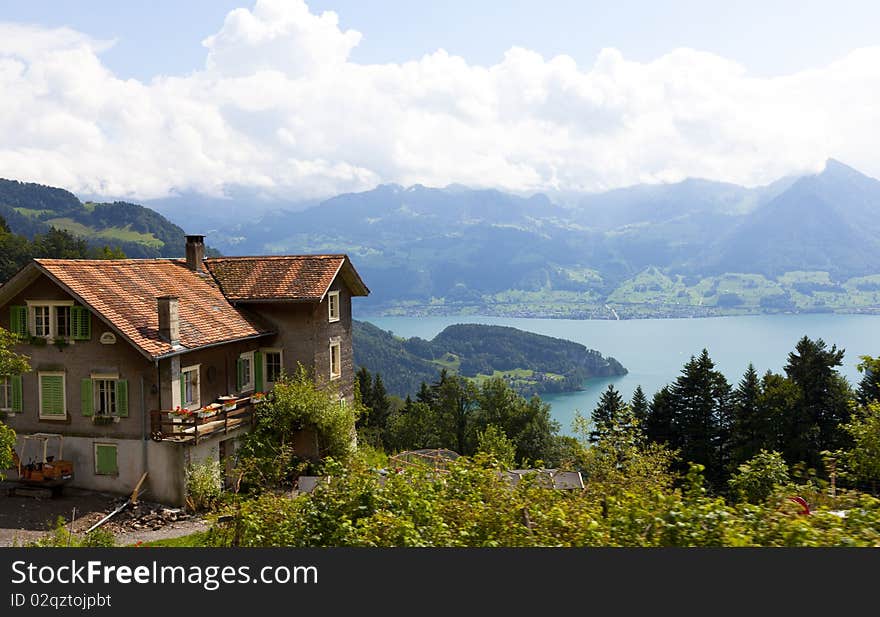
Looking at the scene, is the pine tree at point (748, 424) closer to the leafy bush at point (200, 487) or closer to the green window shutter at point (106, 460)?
the leafy bush at point (200, 487)

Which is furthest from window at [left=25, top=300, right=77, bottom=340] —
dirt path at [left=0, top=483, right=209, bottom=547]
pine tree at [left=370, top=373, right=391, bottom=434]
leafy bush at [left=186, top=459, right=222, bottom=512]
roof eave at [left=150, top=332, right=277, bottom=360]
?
pine tree at [left=370, top=373, right=391, bottom=434]

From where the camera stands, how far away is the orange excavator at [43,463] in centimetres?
2461

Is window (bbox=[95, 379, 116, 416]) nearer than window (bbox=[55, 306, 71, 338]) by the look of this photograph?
Yes

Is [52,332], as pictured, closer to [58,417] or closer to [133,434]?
[58,417]

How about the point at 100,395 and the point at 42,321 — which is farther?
the point at 42,321

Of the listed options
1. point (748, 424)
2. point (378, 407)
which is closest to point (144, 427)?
Result: point (748, 424)

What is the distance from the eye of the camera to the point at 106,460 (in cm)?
2527

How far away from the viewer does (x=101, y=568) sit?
625 cm

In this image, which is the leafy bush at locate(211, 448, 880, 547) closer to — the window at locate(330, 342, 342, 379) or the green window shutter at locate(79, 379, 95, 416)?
the green window shutter at locate(79, 379, 95, 416)

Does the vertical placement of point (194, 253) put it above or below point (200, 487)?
above

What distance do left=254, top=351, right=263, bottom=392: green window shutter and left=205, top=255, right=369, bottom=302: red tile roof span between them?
2.41 metres

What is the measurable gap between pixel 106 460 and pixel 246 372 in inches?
261

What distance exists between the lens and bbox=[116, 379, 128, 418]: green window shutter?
82.1 ft

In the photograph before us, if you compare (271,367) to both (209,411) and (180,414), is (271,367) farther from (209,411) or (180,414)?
(180,414)
